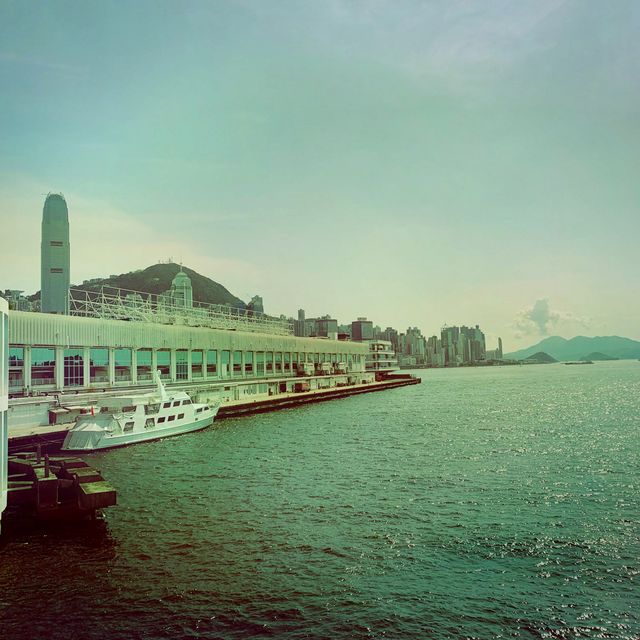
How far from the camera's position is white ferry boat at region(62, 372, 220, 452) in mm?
45250

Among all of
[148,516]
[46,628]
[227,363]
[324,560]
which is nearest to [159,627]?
[46,628]

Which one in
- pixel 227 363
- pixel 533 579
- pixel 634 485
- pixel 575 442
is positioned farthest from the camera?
pixel 227 363

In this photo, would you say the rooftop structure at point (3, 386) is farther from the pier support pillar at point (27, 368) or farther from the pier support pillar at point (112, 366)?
the pier support pillar at point (112, 366)

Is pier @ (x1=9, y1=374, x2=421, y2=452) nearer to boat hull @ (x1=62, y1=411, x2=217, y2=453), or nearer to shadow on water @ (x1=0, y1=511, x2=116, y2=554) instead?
boat hull @ (x1=62, y1=411, x2=217, y2=453)

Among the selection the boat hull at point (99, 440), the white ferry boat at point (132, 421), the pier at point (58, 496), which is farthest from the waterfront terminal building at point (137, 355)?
the pier at point (58, 496)

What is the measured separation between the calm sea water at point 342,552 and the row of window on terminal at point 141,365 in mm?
19104

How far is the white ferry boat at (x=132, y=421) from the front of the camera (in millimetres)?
45250

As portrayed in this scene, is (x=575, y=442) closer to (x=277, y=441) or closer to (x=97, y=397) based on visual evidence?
(x=277, y=441)

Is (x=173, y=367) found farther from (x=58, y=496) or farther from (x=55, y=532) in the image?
(x=55, y=532)

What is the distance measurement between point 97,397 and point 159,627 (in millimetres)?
43019

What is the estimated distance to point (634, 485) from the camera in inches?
1302

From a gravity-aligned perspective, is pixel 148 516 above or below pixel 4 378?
below

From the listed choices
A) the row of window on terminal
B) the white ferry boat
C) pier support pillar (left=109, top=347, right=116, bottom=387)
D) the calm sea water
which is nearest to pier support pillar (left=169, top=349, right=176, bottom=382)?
the row of window on terminal

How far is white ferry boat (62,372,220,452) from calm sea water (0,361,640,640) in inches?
165
